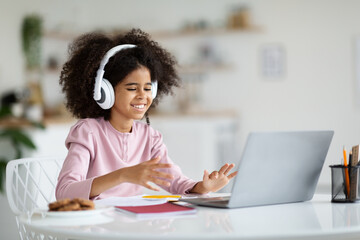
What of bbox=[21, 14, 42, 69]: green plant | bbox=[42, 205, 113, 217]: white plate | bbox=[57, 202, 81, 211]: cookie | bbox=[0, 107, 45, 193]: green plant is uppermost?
bbox=[21, 14, 42, 69]: green plant

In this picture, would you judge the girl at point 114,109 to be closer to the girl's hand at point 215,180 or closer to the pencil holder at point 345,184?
the girl's hand at point 215,180

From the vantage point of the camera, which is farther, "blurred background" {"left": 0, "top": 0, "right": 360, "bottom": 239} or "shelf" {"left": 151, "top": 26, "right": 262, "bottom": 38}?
"shelf" {"left": 151, "top": 26, "right": 262, "bottom": 38}

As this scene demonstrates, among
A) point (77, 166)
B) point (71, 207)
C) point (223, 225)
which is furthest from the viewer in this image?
point (77, 166)

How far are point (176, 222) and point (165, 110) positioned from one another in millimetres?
5664

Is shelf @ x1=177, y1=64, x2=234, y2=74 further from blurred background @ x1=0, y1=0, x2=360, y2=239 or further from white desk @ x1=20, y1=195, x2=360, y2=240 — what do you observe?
white desk @ x1=20, y1=195, x2=360, y2=240

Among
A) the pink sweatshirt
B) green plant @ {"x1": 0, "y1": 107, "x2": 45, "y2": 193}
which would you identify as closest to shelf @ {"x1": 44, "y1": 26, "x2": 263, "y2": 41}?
green plant @ {"x1": 0, "y1": 107, "x2": 45, "y2": 193}

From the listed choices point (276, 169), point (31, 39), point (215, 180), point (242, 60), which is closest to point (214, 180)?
point (215, 180)

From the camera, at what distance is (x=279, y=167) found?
4.47 ft

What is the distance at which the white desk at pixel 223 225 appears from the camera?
101 centimetres

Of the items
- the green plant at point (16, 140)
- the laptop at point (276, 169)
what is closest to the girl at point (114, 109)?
the laptop at point (276, 169)

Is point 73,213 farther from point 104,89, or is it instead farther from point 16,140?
point 16,140

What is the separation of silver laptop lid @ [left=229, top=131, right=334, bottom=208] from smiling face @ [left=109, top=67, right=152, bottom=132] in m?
0.51

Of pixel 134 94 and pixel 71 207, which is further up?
pixel 134 94

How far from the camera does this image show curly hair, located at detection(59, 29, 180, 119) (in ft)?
5.60
